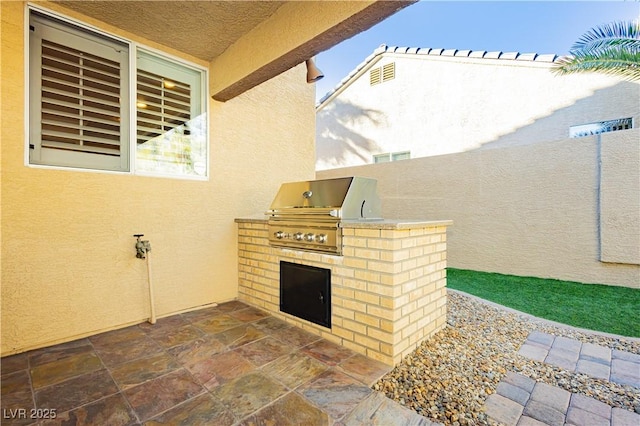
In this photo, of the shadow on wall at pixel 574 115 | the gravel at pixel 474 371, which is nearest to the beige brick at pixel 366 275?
the gravel at pixel 474 371

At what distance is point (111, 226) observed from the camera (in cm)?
330

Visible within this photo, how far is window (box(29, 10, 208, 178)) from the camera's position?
2.96 meters

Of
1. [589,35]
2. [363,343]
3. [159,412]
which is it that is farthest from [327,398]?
[589,35]

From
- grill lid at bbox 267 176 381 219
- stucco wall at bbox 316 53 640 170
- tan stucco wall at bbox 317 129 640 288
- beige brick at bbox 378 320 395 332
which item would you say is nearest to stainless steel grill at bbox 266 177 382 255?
grill lid at bbox 267 176 381 219

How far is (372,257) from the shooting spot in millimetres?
2645

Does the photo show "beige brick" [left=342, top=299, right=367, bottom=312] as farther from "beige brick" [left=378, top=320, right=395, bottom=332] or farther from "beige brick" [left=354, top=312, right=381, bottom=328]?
"beige brick" [left=378, top=320, right=395, bottom=332]

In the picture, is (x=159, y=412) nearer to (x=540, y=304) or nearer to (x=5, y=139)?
(x=5, y=139)

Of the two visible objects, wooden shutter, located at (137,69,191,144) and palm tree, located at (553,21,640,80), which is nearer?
wooden shutter, located at (137,69,191,144)

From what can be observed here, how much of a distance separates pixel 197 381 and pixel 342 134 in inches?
424

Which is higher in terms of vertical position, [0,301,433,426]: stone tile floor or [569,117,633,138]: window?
[569,117,633,138]: window

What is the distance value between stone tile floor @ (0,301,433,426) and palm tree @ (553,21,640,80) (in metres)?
6.47

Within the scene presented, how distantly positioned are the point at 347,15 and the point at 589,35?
5525mm

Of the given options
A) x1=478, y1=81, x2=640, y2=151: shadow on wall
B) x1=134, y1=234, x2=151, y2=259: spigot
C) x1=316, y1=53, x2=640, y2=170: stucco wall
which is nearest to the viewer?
x1=134, y1=234, x2=151, y2=259: spigot

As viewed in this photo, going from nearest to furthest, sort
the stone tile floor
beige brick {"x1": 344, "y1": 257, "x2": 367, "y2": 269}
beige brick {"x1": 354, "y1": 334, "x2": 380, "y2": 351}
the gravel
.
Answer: the stone tile floor < the gravel < beige brick {"x1": 354, "y1": 334, "x2": 380, "y2": 351} < beige brick {"x1": 344, "y1": 257, "x2": 367, "y2": 269}
